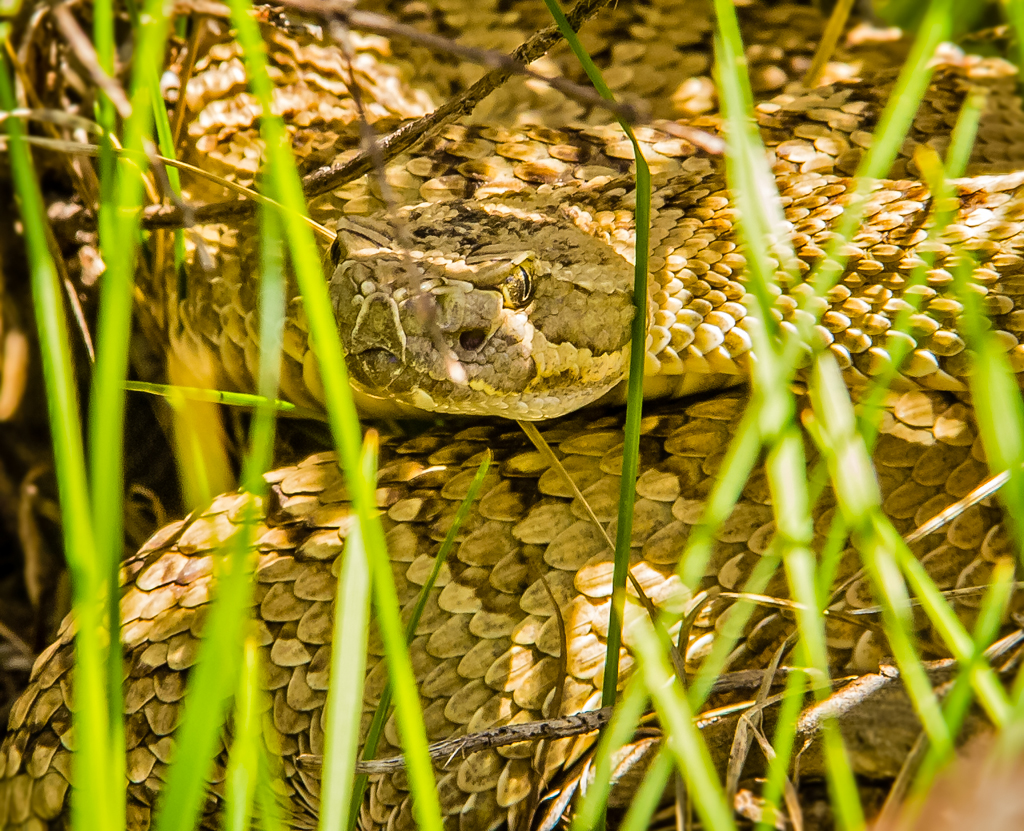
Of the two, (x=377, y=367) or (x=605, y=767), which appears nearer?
(x=605, y=767)

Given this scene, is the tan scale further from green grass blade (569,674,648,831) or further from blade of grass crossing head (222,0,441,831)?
blade of grass crossing head (222,0,441,831)

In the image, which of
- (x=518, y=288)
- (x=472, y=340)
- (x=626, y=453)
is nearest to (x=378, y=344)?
(x=472, y=340)

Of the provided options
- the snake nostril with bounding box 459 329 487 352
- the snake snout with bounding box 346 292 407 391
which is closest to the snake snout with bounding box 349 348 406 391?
the snake snout with bounding box 346 292 407 391

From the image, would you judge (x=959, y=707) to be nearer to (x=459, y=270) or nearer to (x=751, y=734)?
(x=751, y=734)

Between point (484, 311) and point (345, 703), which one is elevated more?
point (484, 311)

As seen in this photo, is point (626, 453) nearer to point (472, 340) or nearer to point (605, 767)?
point (472, 340)

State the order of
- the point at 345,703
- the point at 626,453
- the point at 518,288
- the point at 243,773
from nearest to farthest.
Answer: the point at 345,703 < the point at 243,773 < the point at 626,453 < the point at 518,288
